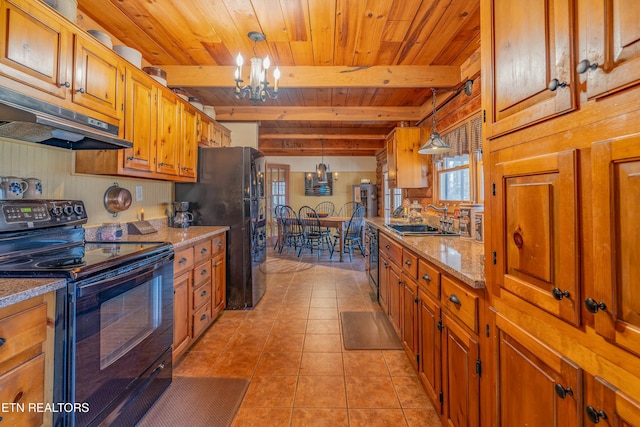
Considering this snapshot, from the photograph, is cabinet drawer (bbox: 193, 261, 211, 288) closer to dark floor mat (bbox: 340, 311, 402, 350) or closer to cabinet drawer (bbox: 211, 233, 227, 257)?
cabinet drawer (bbox: 211, 233, 227, 257)

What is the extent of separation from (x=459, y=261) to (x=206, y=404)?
162cm

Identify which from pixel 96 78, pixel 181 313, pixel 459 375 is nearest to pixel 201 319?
pixel 181 313

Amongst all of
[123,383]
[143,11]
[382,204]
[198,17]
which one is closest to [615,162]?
[123,383]

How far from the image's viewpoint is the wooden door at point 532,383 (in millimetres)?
745

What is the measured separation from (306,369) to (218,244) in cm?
141

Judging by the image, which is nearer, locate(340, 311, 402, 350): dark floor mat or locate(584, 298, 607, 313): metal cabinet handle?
locate(584, 298, 607, 313): metal cabinet handle

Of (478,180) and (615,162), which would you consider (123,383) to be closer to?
(615,162)

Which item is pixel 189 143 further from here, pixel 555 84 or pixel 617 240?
pixel 617 240

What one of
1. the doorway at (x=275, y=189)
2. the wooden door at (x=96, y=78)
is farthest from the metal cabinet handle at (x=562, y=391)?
the doorway at (x=275, y=189)

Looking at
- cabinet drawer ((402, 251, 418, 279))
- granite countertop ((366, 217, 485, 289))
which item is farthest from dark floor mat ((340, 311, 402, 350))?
granite countertop ((366, 217, 485, 289))

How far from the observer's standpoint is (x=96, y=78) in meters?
1.73

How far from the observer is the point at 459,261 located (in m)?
1.43

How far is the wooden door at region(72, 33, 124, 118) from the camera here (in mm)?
1603

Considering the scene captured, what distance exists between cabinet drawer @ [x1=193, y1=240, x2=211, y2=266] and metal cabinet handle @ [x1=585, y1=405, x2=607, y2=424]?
7.53 ft
